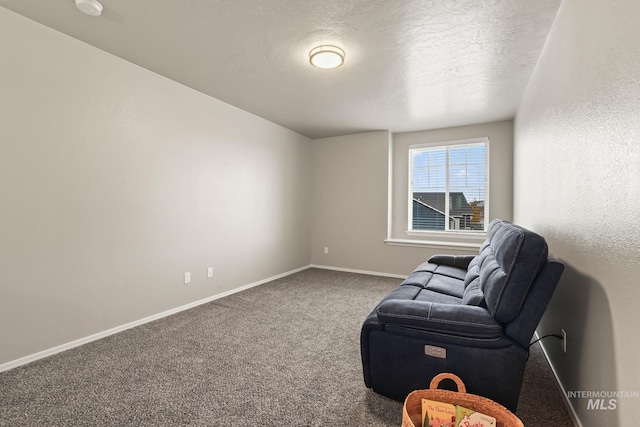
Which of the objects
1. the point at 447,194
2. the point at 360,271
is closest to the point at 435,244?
the point at 447,194

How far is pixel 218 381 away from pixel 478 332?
1646 mm

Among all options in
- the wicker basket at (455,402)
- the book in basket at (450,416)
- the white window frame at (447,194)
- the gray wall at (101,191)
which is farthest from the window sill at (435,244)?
the book in basket at (450,416)

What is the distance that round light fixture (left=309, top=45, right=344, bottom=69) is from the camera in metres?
2.54

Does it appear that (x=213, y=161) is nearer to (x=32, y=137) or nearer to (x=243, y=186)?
(x=243, y=186)

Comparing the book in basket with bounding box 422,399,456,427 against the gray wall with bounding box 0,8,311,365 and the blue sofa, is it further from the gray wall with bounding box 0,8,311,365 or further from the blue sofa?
the gray wall with bounding box 0,8,311,365

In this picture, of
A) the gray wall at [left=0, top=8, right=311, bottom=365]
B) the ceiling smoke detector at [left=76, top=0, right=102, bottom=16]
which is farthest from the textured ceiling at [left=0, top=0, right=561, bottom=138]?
the gray wall at [left=0, top=8, right=311, bottom=365]

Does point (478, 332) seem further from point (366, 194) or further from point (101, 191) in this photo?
point (366, 194)

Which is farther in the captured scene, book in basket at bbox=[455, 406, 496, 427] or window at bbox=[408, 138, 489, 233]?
window at bbox=[408, 138, 489, 233]

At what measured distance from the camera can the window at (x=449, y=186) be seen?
4.85m

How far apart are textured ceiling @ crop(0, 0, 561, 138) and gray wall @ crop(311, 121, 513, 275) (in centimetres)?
116

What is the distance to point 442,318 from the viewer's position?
5.41 ft

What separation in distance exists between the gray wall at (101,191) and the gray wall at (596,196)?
11.3 ft

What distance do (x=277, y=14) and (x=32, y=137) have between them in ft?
6.77

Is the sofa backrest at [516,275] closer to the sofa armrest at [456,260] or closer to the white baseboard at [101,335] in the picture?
the sofa armrest at [456,260]
